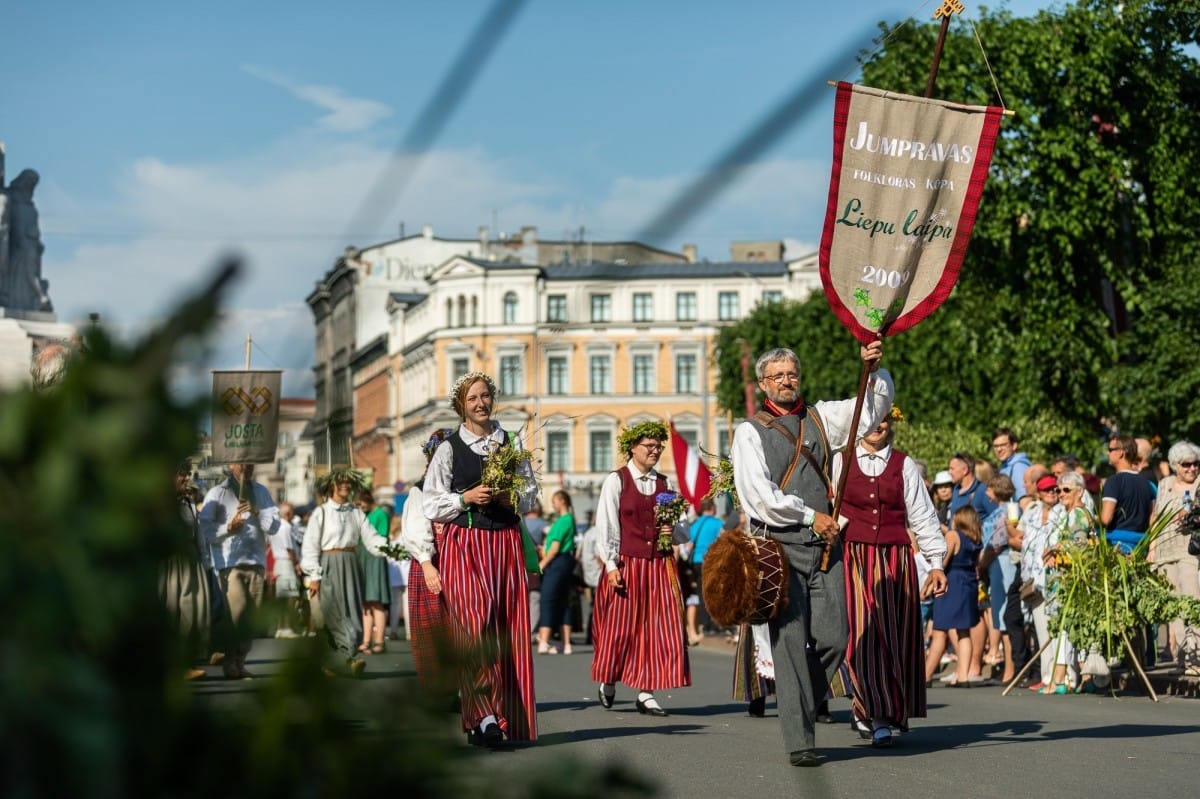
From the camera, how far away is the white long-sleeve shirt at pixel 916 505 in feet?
33.8

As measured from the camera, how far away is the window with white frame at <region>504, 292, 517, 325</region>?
14.1 feet

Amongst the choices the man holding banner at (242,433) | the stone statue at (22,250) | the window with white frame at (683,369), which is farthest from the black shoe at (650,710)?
the window with white frame at (683,369)

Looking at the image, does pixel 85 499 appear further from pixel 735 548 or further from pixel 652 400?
pixel 652 400

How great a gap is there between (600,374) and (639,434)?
8831 cm

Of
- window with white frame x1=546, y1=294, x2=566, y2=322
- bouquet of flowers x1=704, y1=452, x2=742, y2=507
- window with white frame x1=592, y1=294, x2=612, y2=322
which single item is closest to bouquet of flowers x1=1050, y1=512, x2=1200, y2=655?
bouquet of flowers x1=704, y1=452, x2=742, y2=507

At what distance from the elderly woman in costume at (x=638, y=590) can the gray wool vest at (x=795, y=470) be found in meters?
3.88

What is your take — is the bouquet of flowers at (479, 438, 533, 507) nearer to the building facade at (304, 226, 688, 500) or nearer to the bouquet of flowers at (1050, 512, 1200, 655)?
the bouquet of flowers at (1050, 512, 1200, 655)

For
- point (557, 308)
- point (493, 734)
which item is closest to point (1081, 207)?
point (493, 734)

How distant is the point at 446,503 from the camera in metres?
9.98

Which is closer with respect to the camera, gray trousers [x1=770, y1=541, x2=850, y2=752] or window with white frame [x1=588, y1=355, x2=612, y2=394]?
gray trousers [x1=770, y1=541, x2=850, y2=752]

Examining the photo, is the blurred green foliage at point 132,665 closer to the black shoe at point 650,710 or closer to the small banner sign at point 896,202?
the small banner sign at point 896,202

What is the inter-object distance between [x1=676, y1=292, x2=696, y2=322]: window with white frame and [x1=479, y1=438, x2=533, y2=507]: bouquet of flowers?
294 ft

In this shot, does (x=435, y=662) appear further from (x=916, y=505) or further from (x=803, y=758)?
(x=916, y=505)

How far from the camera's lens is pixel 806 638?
29.2 feet
